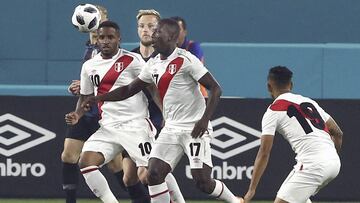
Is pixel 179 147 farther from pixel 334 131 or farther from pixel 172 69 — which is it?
pixel 334 131

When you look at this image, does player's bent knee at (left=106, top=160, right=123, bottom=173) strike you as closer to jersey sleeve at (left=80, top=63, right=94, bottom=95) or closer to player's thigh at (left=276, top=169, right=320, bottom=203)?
jersey sleeve at (left=80, top=63, right=94, bottom=95)

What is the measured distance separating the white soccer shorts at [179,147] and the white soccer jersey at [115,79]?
26.6 inches

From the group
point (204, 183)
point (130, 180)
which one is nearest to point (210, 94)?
point (204, 183)

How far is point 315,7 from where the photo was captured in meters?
20.2

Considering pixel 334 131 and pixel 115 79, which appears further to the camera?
pixel 115 79

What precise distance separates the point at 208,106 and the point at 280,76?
92 centimetres

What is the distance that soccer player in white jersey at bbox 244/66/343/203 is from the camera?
9.79m

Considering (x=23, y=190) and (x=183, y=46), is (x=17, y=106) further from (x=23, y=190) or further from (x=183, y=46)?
(x=183, y=46)

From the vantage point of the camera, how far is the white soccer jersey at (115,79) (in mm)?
11492

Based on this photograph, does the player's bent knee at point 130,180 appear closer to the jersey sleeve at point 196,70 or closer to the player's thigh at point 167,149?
the player's thigh at point 167,149

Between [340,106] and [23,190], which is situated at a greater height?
[340,106]

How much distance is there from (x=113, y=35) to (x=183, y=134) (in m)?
1.24

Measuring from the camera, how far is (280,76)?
998cm

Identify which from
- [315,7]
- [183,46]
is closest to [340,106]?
[183,46]
